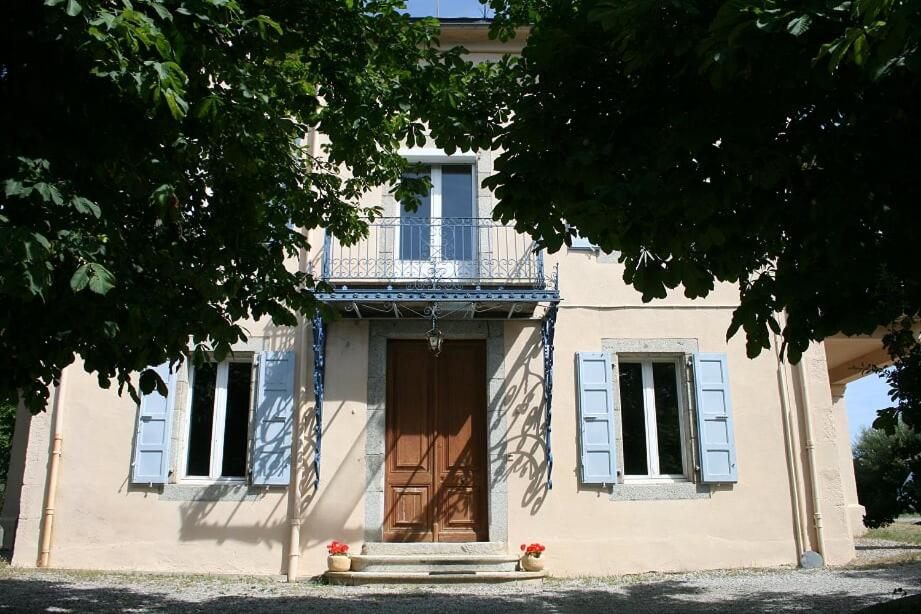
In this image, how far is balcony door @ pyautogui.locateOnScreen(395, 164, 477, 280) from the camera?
8.73 meters

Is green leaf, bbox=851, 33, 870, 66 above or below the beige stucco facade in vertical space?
above

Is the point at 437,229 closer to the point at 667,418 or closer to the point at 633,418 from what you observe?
the point at 633,418

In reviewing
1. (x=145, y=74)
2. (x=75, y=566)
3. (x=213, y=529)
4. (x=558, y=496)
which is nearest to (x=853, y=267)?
(x=145, y=74)

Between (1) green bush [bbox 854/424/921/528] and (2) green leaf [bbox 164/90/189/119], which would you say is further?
(1) green bush [bbox 854/424/921/528]

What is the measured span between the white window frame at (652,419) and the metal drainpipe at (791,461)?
106cm

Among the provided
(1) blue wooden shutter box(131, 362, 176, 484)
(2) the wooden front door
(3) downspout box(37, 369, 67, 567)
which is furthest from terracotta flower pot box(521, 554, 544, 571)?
(3) downspout box(37, 369, 67, 567)

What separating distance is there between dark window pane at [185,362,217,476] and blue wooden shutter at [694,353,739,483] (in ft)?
17.4

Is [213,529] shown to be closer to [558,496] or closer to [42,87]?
[558,496]

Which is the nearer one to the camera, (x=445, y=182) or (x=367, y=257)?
(x=367, y=257)

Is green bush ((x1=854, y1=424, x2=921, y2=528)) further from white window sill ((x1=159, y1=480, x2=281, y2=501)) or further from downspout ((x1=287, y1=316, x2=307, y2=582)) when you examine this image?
white window sill ((x1=159, y1=480, x2=281, y2=501))

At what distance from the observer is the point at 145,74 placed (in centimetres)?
341

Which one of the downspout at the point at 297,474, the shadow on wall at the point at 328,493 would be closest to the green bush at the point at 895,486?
the shadow on wall at the point at 328,493

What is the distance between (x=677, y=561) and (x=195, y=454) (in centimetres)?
527

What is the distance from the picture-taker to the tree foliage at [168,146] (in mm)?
3424
